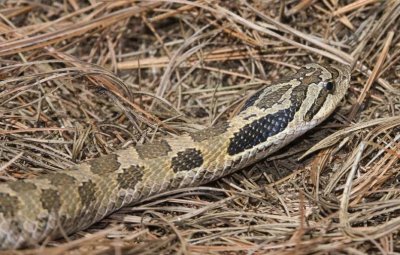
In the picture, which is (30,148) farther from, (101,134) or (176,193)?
(176,193)


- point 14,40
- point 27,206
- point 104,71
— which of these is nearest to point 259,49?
point 104,71

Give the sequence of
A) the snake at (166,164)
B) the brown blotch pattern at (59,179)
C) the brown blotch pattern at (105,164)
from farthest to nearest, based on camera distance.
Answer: the brown blotch pattern at (105,164)
the brown blotch pattern at (59,179)
the snake at (166,164)

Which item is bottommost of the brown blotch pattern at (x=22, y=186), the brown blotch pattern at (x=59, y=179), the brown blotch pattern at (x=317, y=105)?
the brown blotch pattern at (x=59, y=179)

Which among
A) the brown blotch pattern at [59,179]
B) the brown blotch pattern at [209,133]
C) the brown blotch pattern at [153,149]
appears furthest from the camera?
the brown blotch pattern at [209,133]

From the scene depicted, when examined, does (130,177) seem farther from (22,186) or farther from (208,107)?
(208,107)

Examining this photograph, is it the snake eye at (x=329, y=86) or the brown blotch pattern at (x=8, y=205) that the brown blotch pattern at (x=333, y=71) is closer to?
the snake eye at (x=329, y=86)

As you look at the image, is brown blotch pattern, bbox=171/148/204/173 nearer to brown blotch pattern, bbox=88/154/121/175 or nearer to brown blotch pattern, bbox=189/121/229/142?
brown blotch pattern, bbox=189/121/229/142

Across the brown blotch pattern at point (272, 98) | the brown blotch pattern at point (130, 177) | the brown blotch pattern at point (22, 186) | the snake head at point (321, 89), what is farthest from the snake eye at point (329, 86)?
the brown blotch pattern at point (22, 186)
